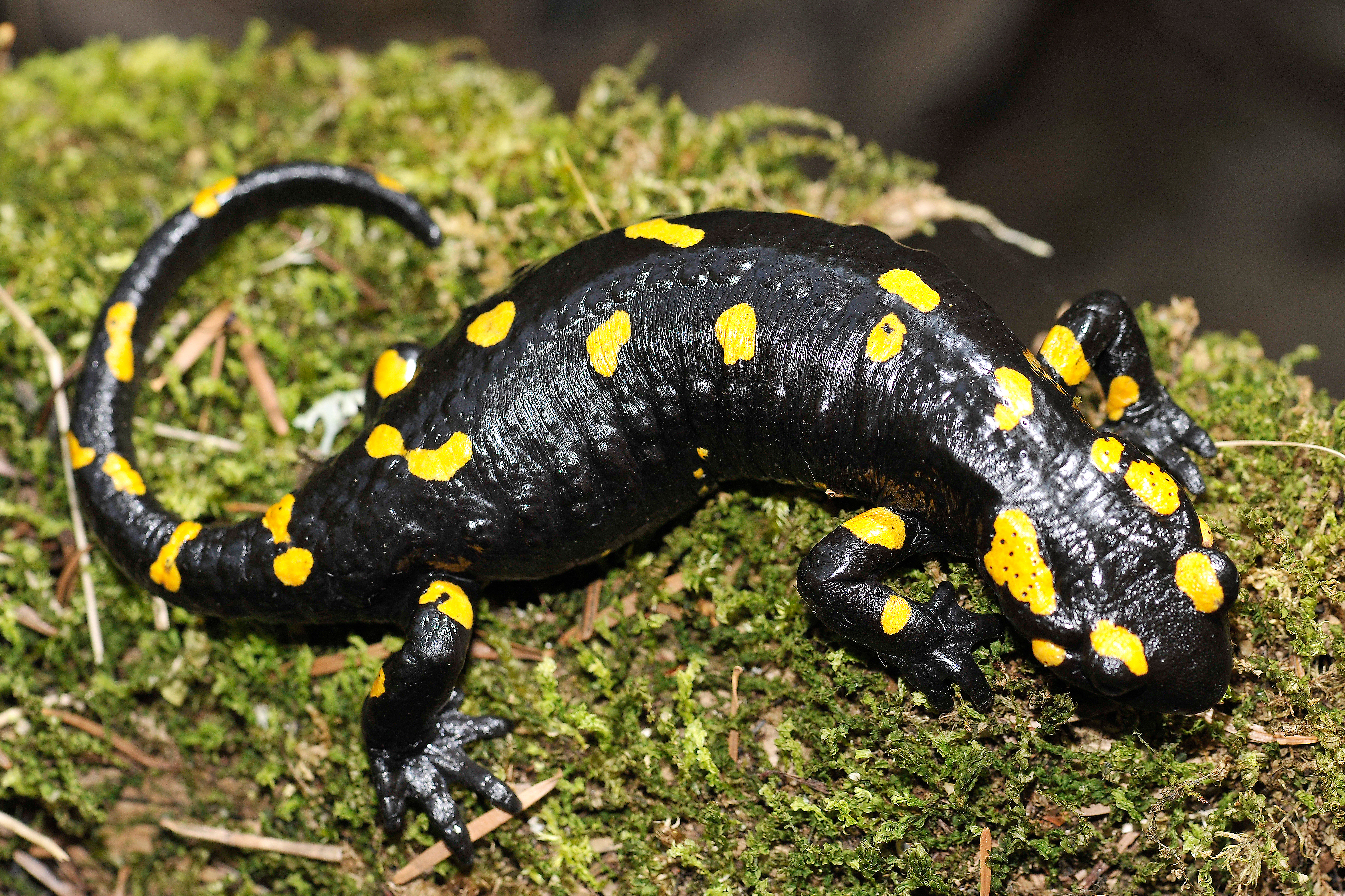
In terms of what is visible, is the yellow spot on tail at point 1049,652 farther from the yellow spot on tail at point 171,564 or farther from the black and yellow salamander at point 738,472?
the yellow spot on tail at point 171,564

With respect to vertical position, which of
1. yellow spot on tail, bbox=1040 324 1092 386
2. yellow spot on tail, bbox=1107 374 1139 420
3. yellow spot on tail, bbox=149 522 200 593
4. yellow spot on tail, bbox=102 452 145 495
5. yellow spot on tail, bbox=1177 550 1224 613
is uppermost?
yellow spot on tail, bbox=102 452 145 495

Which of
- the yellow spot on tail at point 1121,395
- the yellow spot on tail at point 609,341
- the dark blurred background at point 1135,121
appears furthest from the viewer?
the dark blurred background at point 1135,121

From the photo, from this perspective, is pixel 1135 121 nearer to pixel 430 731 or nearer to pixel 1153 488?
pixel 1153 488

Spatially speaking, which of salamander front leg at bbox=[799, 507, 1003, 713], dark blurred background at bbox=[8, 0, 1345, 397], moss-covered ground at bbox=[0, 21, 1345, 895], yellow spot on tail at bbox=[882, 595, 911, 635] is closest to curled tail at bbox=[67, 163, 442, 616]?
moss-covered ground at bbox=[0, 21, 1345, 895]

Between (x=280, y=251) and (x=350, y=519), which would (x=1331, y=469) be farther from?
(x=280, y=251)

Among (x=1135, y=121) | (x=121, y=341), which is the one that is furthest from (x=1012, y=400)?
(x=1135, y=121)

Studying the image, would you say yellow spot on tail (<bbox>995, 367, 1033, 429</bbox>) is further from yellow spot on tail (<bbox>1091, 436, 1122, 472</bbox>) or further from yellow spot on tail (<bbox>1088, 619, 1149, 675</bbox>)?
yellow spot on tail (<bbox>1088, 619, 1149, 675</bbox>)

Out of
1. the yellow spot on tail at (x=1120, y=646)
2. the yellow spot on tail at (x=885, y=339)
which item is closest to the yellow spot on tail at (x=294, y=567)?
the yellow spot on tail at (x=885, y=339)
